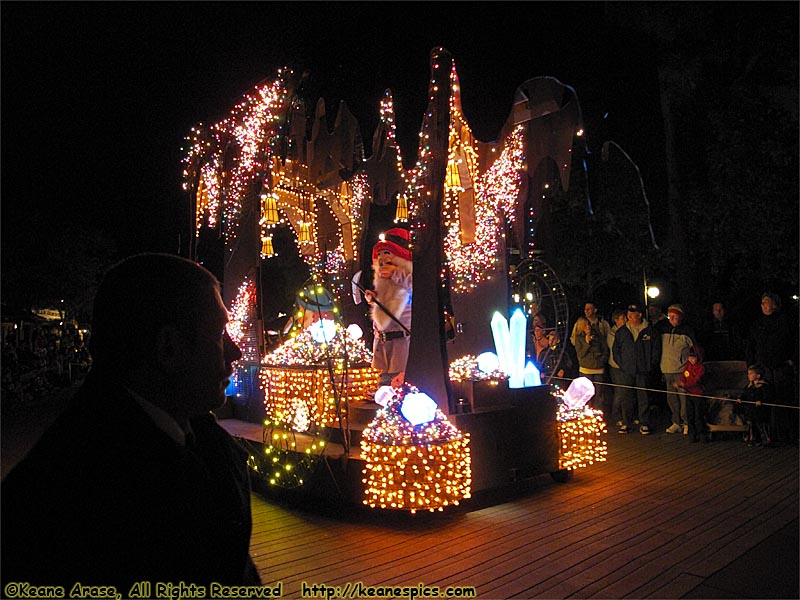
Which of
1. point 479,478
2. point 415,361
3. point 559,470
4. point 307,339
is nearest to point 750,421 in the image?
point 559,470

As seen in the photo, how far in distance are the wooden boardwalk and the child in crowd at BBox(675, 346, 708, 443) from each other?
5.45 feet

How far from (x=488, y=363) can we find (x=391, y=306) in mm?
1777

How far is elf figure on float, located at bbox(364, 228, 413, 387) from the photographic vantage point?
7488 millimetres

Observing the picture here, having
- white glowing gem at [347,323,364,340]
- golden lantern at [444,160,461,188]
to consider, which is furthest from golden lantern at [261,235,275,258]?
golden lantern at [444,160,461,188]

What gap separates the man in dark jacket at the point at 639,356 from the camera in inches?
370

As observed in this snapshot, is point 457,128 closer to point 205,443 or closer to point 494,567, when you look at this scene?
point 494,567

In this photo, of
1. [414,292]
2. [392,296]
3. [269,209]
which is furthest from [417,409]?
[269,209]

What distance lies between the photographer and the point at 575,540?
457 cm

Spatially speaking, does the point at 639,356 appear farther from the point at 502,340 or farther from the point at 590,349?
the point at 502,340

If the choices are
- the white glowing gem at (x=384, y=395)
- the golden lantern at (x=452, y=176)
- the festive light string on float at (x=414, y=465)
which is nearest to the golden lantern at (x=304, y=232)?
the golden lantern at (x=452, y=176)

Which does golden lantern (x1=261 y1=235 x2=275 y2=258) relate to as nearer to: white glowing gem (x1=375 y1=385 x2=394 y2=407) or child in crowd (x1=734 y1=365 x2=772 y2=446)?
white glowing gem (x1=375 y1=385 x2=394 y2=407)

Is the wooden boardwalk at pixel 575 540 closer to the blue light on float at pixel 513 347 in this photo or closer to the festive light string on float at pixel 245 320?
the blue light on float at pixel 513 347

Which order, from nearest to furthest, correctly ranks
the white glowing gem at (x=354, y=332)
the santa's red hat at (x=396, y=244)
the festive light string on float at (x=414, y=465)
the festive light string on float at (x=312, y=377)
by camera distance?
the festive light string on float at (x=414, y=465) → the festive light string on float at (x=312, y=377) → the santa's red hat at (x=396, y=244) → the white glowing gem at (x=354, y=332)

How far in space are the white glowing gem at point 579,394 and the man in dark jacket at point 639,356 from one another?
2976 mm
